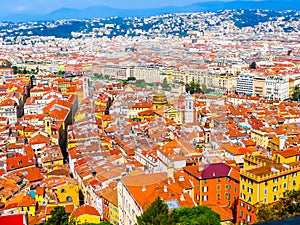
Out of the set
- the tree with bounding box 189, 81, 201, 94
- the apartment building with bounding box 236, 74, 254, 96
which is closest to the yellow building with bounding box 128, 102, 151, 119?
the tree with bounding box 189, 81, 201, 94

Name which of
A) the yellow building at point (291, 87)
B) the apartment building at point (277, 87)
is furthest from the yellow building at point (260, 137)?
the yellow building at point (291, 87)

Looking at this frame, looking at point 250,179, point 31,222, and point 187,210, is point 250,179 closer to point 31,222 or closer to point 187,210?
point 187,210

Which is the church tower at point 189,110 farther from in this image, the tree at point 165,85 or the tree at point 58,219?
the tree at point 58,219

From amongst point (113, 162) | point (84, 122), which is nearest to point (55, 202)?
point (113, 162)

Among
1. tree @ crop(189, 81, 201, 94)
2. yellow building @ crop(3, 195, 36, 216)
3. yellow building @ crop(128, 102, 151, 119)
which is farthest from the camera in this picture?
tree @ crop(189, 81, 201, 94)

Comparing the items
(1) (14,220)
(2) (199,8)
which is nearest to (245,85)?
(1) (14,220)

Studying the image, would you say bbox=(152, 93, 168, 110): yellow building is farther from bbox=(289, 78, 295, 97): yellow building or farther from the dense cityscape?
bbox=(289, 78, 295, 97): yellow building
